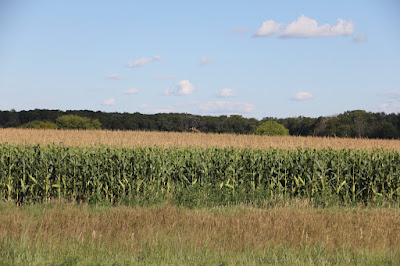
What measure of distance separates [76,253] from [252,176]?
878 centimetres

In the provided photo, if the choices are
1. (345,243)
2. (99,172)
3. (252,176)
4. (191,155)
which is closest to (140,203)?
(99,172)

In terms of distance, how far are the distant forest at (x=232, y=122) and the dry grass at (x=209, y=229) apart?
36572 millimetres

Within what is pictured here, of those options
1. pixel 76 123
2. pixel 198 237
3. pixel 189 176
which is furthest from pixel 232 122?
pixel 198 237

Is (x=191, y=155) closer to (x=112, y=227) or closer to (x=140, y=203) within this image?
(x=140, y=203)

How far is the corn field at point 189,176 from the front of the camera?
1406cm

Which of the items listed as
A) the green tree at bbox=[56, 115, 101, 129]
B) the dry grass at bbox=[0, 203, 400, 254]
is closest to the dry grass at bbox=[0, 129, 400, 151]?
the dry grass at bbox=[0, 203, 400, 254]

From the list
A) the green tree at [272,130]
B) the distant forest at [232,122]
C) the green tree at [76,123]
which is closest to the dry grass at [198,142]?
the green tree at [272,130]

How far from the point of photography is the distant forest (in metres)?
47.7

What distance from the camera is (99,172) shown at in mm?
14242

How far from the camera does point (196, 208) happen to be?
11.9m

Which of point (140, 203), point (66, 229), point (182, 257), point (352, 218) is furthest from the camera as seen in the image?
point (140, 203)

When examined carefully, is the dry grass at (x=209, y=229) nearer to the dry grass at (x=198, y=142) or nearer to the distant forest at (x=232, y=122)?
the dry grass at (x=198, y=142)

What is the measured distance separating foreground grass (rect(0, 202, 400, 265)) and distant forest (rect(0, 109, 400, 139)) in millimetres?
36839

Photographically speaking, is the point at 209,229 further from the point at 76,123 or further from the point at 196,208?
the point at 76,123
